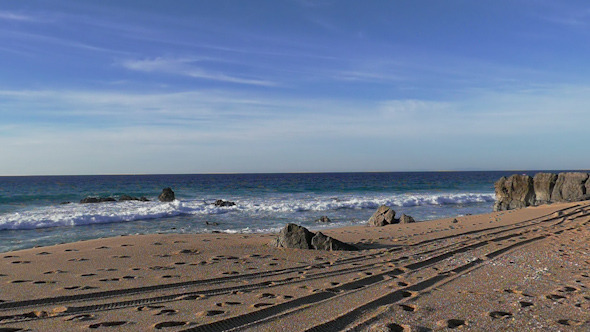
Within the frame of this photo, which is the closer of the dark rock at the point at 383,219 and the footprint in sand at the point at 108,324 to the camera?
the footprint in sand at the point at 108,324

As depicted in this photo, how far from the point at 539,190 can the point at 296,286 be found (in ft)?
81.6

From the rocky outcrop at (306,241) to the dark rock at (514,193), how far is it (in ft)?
63.0

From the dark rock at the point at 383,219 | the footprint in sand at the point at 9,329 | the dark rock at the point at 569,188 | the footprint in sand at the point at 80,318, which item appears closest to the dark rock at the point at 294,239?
the footprint in sand at the point at 80,318

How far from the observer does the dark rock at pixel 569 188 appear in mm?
23812

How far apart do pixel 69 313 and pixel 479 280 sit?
564cm

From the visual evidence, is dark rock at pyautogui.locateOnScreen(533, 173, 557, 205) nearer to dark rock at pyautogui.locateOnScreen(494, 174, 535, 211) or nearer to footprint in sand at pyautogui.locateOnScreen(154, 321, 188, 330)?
dark rock at pyautogui.locateOnScreen(494, 174, 535, 211)

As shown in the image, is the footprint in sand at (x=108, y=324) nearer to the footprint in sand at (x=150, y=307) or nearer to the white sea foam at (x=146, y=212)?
the footprint in sand at (x=150, y=307)

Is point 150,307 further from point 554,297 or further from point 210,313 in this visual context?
point 554,297

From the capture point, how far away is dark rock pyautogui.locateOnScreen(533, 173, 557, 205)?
24578 millimetres

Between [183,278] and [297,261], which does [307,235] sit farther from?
[183,278]

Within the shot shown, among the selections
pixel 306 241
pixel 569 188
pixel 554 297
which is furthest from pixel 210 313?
pixel 569 188

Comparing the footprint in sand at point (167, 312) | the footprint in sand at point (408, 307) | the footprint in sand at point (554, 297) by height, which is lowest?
the footprint in sand at point (554, 297)

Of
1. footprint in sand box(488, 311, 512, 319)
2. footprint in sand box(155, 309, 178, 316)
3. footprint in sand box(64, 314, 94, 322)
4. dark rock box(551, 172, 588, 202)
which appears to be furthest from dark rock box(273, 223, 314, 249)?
dark rock box(551, 172, 588, 202)

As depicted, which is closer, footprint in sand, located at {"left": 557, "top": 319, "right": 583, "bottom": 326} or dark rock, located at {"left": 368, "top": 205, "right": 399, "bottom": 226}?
footprint in sand, located at {"left": 557, "top": 319, "right": 583, "bottom": 326}
